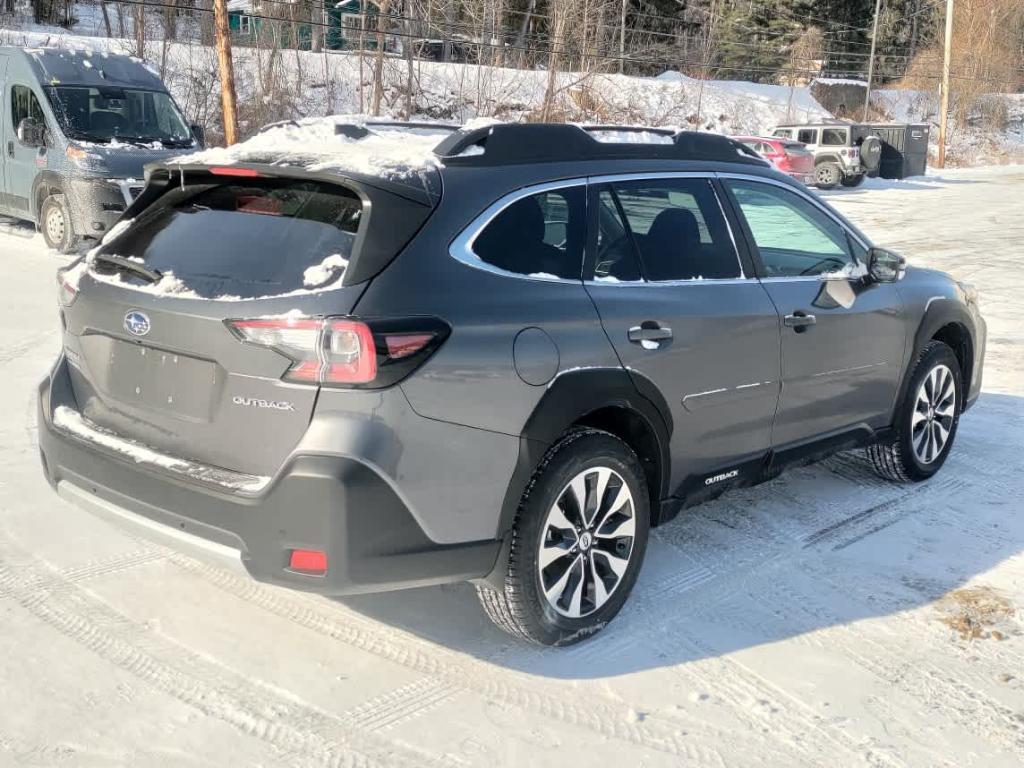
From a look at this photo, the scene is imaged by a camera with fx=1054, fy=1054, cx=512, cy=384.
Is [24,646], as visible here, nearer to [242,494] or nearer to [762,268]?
[242,494]

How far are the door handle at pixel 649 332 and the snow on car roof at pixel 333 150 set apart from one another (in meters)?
0.92

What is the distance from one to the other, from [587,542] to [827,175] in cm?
2861

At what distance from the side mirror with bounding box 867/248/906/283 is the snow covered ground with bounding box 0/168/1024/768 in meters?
1.15

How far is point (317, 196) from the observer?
3.37 meters

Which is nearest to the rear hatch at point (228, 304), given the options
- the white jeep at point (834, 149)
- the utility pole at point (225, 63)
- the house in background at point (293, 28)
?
the utility pole at point (225, 63)

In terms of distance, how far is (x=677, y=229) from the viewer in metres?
4.23

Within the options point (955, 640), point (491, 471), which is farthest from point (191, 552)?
point (955, 640)

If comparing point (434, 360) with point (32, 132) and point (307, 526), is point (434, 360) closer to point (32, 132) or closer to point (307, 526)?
point (307, 526)

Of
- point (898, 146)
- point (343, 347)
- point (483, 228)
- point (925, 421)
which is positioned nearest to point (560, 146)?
point (483, 228)

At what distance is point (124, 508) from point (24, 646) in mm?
639

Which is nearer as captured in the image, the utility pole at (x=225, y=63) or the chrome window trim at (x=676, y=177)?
the chrome window trim at (x=676, y=177)

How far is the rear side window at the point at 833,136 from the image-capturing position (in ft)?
101

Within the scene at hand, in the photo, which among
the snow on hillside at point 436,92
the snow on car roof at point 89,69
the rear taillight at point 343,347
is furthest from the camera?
the snow on hillside at point 436,92

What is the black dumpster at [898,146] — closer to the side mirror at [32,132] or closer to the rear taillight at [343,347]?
the side mirror at [32,132]
